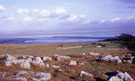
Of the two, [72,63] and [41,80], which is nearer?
[41,80]

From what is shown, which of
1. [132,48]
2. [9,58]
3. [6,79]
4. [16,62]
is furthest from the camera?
[132,48]

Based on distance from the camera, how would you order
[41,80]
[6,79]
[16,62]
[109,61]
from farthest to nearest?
[109,61]
[16,62]
[41,80]
[6,79]

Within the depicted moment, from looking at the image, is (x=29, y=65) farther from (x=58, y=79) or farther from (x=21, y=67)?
(x=58, y=79)

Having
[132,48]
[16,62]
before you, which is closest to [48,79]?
[16,62]

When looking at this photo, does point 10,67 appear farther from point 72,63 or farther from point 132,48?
point 132,48

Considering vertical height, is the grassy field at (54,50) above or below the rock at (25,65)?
below

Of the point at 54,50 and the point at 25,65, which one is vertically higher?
the point at 25,65

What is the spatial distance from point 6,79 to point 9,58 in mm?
8522

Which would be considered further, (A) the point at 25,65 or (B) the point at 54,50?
(B) the point at 54,50

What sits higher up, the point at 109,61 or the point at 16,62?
the point at 16,62

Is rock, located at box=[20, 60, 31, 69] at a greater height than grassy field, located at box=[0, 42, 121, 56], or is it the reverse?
rock, located at box=[20, 60, 31, 69]

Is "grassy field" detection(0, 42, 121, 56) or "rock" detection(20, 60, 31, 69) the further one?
"grassy field" detection(0, 42, 121, 56)

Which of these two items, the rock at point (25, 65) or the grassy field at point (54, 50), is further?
the grassy field at point (54, 50)

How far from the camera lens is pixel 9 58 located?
20172 millimetres
